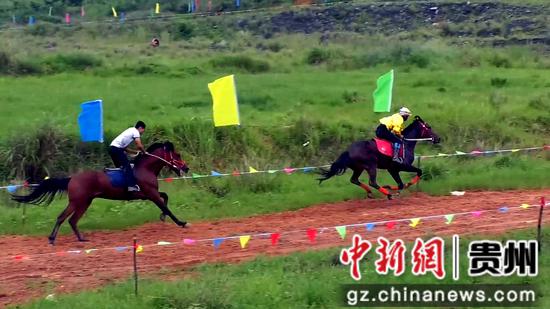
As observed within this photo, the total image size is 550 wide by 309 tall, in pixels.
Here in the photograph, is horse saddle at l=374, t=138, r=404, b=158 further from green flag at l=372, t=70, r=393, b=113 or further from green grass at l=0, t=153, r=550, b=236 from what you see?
green flag at l=372, t=70, r=393, b=113

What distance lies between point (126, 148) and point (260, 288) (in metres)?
5.69

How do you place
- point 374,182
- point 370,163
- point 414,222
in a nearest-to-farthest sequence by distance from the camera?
point 414,222
point 374,182
point 370,163

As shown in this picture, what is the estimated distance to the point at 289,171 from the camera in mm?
18688

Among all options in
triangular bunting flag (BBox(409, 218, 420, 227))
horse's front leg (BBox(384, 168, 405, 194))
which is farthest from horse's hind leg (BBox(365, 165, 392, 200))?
triangular bunting flag (BBox(409, 218, 420, 227))

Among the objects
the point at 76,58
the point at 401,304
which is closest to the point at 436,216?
the point at 401,304

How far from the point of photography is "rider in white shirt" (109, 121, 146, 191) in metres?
15.1

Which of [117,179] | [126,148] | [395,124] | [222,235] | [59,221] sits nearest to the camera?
[59,221]

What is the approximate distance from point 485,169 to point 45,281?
11099 millimetres

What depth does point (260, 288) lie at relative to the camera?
10.5 m

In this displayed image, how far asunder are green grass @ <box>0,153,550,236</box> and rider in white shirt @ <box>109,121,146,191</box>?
1236 millimetres

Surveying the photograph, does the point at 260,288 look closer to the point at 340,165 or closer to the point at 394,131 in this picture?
the point at 340,165

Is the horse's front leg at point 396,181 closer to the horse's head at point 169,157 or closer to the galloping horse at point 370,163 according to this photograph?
the galloping horse at point 370,163

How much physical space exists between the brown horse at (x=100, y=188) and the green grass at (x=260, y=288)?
3694 mm

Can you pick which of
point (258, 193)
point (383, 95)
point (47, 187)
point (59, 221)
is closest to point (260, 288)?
point (59, 221)
